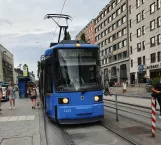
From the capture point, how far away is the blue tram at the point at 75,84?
9.99 m

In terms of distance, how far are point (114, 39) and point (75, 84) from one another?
64906 millimetres

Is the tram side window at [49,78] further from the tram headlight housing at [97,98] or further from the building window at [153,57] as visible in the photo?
the building window at [153,57]

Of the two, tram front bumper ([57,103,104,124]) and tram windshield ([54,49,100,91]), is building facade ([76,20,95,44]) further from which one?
tram front bumper ([57,103,104,124])

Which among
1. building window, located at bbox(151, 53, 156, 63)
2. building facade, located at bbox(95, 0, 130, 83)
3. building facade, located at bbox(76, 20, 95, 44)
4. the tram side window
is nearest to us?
the tram side window

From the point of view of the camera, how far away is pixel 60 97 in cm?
1003

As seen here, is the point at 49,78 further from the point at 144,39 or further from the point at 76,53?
the point at 144,39

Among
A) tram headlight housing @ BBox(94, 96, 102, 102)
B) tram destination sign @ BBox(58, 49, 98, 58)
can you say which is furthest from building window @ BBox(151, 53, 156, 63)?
Result: tram headlight housing @ BBox(94, 96, 102, 102)

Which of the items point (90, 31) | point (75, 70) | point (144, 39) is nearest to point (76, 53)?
point (75, 70)

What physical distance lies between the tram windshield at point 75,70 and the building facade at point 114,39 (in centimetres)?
5262

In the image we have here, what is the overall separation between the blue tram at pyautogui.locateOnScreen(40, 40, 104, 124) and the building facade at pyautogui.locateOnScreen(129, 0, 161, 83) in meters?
37.0

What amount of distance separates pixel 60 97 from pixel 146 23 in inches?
1751

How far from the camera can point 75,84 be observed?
10.2 m

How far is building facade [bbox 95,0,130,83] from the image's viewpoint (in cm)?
6488

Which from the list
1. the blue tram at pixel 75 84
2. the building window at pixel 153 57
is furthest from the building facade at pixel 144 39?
the blue tram at pixel 75 84
